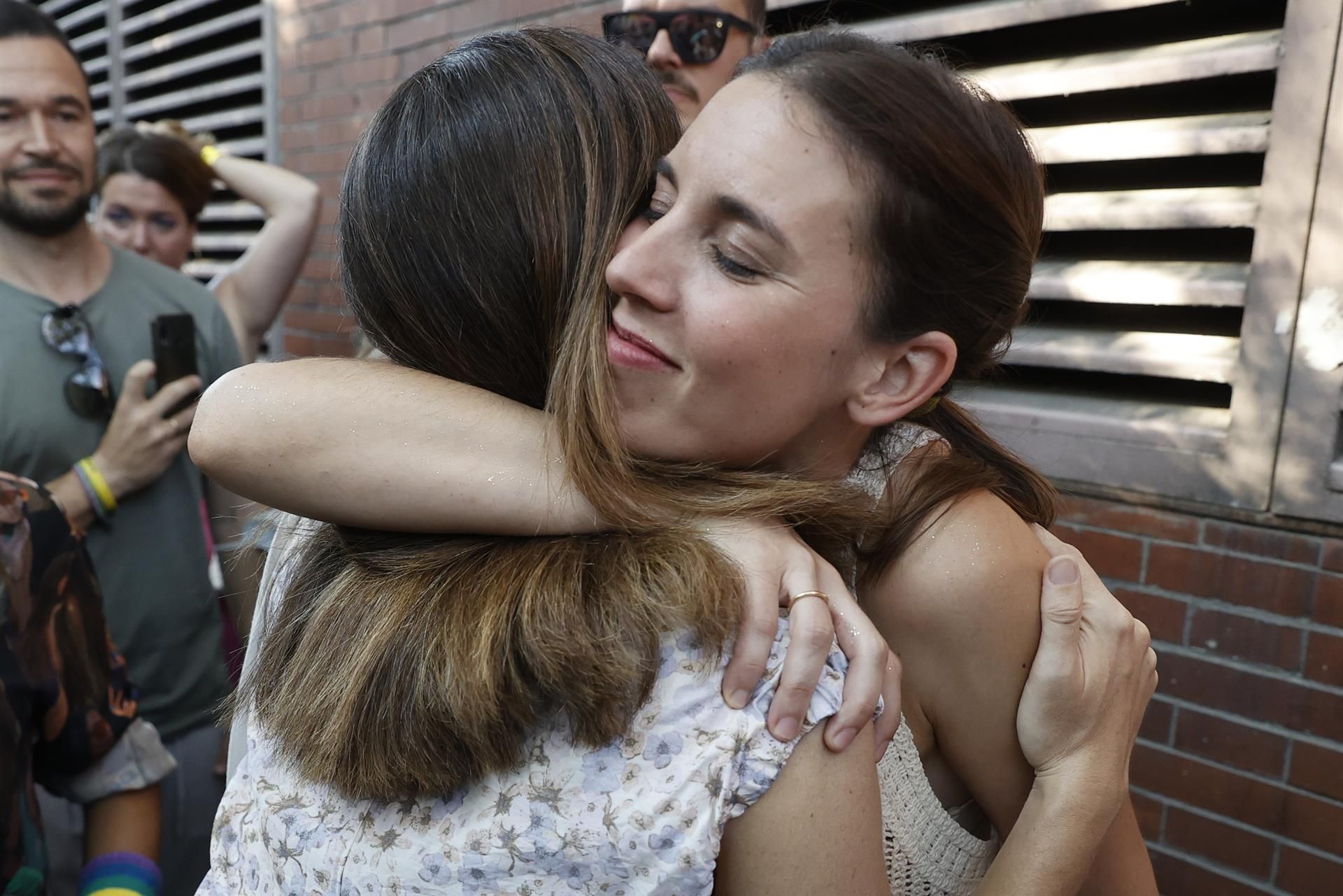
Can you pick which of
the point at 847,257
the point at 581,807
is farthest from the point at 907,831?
the point at 847,257

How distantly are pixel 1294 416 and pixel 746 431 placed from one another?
1704mm

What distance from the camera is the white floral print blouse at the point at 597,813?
3.20 feet

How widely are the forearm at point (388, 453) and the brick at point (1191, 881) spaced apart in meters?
2.28

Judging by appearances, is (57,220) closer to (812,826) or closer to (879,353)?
(879,353)

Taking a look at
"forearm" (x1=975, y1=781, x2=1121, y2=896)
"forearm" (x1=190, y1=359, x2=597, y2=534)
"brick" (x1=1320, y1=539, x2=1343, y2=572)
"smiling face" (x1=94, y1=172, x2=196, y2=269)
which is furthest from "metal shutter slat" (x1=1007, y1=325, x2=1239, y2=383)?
"smiling face" (x1=94, y1=172, x2=196, y2=269)

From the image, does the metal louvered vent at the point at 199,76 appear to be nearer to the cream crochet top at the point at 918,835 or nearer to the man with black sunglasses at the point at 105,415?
the man with black sunglasses at the point at 105,415

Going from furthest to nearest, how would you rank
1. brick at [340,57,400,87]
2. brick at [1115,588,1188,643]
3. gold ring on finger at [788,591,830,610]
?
brick at [340,57,400,87]
brick at [1115,588,1188,643]
gold ring on finger at [788,591,830,610]

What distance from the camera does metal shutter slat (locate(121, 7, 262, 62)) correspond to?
570cm

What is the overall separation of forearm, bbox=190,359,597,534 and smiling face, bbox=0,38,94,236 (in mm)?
2239

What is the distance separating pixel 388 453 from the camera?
3.89 ft

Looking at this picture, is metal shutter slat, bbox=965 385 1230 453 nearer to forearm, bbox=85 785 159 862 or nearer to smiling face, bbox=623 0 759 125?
smiling face, bbox=623 0 759 125

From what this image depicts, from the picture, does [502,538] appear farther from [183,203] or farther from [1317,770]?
[183,203]

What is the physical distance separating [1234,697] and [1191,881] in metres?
0.54

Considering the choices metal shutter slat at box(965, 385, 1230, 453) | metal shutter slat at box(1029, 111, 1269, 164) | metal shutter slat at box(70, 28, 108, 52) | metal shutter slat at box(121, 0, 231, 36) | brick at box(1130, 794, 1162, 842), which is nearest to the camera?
metal shutter slat at box(1029, 111, 1269, 164)
